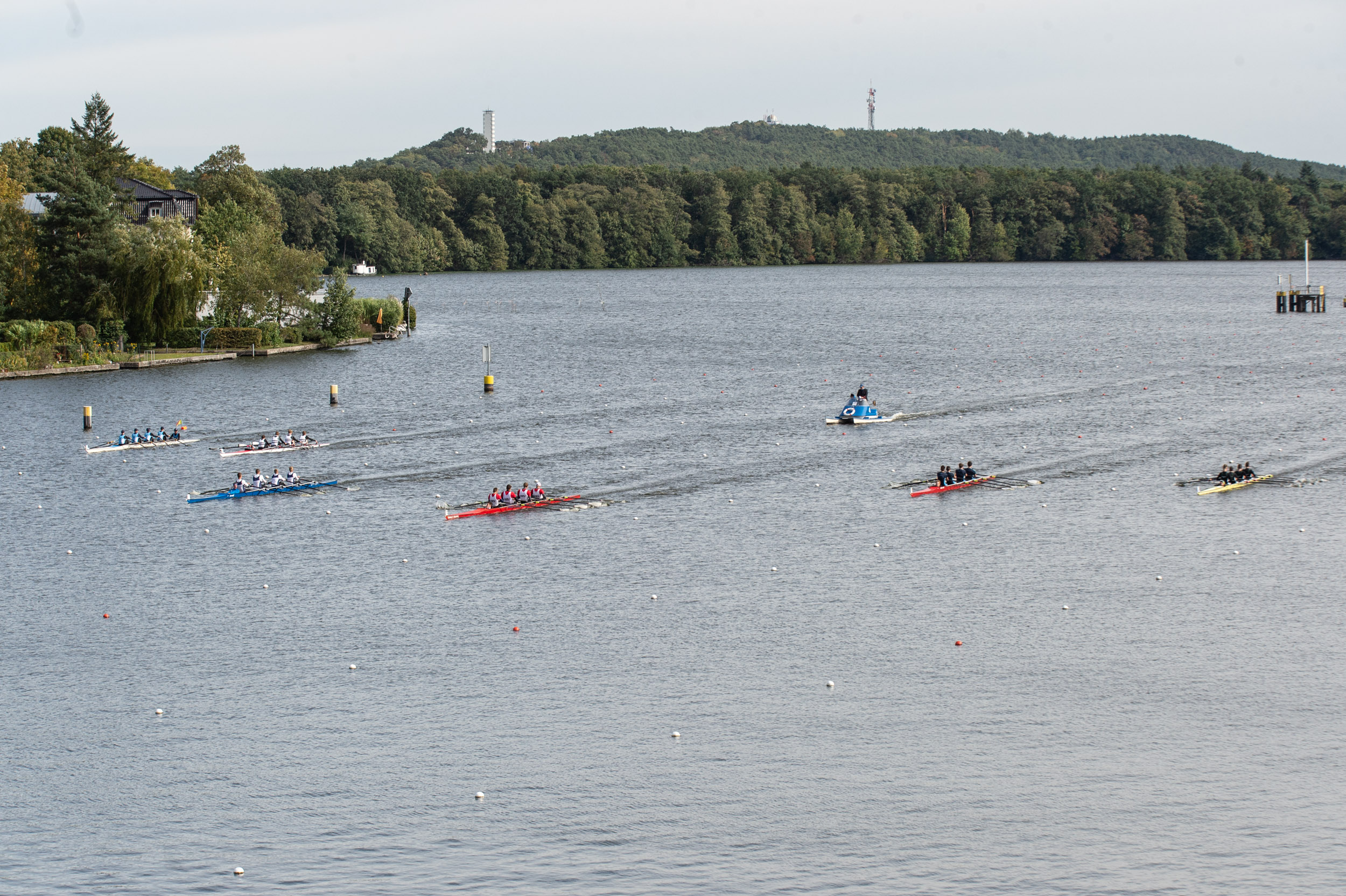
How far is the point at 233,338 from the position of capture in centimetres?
10794

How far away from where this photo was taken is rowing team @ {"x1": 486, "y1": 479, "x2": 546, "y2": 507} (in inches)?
2088

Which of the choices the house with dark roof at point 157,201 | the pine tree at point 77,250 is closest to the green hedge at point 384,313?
the house with dark roof at point 157,201

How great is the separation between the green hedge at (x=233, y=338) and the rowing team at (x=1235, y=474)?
3058 inches

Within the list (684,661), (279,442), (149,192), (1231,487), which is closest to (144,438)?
(279,442)

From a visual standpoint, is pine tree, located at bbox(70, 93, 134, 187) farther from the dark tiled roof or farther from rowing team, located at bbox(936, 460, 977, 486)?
rowing team, located at bbox(936, 460, 977, 486)

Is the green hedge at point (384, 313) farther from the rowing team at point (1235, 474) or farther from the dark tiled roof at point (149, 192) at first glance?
the rowing team at point (1235, 474)

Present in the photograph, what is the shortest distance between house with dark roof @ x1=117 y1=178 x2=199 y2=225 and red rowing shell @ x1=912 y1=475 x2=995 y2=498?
289 feet

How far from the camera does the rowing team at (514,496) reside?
174 ft

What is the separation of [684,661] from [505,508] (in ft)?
60.6

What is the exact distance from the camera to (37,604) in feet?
136

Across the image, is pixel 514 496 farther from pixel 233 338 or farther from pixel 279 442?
pixel 233 338

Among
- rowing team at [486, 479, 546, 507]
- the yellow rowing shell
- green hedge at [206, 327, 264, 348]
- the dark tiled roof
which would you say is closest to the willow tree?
green hedge at [206, 327, 264, 348]

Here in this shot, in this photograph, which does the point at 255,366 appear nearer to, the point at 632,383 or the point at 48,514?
the point at 632,383

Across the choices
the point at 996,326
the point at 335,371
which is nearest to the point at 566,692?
the point at 335,371
